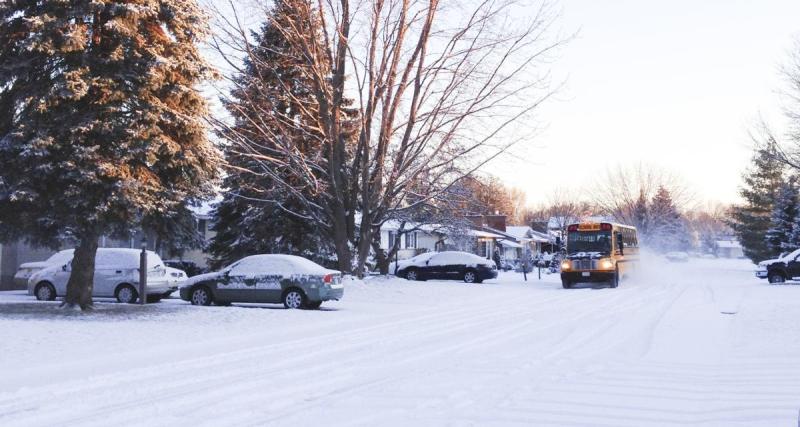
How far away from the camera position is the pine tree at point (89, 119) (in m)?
16.8

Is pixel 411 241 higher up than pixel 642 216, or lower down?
lower down

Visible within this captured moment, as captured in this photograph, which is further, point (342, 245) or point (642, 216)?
point (642, 216)

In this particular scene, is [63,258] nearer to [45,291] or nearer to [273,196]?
[45,291]

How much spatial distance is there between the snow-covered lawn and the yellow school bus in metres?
13.5

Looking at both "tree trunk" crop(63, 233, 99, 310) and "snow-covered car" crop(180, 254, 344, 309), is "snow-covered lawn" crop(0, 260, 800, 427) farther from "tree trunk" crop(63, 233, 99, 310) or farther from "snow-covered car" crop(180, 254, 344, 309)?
"snow-covered car" crop(180, 254, 344, 309)

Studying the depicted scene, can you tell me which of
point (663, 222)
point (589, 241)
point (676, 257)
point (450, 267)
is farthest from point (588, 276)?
point (676, 257)

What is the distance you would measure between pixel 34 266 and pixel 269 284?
1096 cm

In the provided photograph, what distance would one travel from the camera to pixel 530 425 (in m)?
6.86

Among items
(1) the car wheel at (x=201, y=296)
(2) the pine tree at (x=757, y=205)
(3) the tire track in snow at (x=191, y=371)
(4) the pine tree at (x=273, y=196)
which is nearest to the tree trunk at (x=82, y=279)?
(1) the car wheel at (x=201, y=296)

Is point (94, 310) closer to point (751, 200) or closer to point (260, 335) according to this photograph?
point (260, 335)

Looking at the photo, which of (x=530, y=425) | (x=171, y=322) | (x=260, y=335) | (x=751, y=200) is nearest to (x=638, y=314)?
(x=260, y=335)

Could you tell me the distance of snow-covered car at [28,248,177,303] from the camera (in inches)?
883

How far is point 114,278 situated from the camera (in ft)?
73.6

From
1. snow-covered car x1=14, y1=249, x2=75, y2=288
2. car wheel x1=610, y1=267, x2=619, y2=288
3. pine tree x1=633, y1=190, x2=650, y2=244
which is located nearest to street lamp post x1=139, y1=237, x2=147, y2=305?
snow-covered car x1=14, y1=249, x2=75, y2=288
